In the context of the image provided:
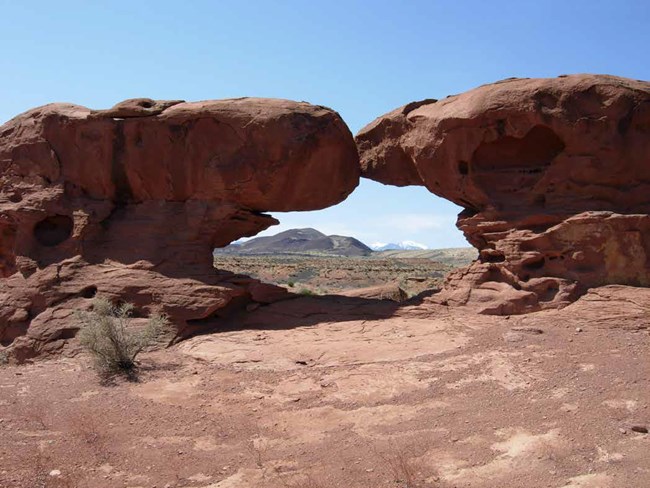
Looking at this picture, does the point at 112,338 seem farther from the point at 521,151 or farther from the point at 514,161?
the point at 521,151

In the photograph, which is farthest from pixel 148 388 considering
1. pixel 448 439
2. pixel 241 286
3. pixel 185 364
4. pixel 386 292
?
pixel 386 292

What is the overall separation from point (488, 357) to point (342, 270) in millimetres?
27763

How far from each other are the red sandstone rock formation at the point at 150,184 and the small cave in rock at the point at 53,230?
0.02 m

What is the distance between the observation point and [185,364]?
9.04 m

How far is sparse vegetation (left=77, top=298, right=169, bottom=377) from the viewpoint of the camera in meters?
8.59

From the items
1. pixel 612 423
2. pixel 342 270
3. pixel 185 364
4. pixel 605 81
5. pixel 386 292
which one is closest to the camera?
pixel 612 423

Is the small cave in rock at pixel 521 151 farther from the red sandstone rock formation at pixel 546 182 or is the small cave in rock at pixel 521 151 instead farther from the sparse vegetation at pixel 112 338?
the sparse vegetation at pixel 112 338

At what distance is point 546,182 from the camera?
406 inches

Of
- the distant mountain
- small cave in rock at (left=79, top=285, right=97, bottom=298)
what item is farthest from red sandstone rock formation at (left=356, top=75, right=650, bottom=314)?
the distant mountain

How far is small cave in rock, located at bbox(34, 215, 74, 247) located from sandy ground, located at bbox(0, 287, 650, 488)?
10.8 feet

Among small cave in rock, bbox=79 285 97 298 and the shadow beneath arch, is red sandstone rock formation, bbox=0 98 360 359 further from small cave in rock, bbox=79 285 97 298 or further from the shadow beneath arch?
the shadow beneath arch

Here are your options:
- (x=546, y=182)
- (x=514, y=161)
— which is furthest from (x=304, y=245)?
(x=546, y=182)

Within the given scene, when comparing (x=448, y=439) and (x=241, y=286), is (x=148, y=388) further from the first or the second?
(x=448, y=439)

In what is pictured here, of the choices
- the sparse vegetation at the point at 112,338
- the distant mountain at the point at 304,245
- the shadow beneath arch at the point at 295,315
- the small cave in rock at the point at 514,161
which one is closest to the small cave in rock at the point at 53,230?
the sparse vegetation at the point at 112,338
